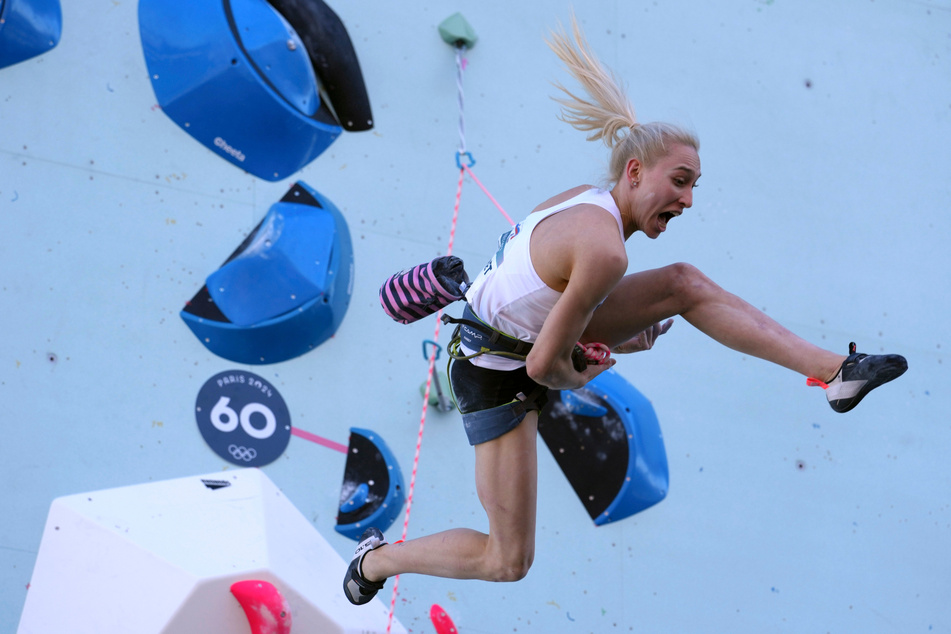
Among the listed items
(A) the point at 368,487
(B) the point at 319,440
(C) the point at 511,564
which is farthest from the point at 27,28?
(C) the point at 511,564

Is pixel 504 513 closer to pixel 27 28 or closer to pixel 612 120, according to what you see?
pixel 612 120

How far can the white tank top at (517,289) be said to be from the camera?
1.67 m

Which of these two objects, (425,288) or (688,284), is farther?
(425,288)

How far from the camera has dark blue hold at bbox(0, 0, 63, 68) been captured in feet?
9.59

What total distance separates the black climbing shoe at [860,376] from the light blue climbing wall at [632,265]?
178cm

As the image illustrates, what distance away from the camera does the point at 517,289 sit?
67.2 inches

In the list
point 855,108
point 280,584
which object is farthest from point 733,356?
point 280,584

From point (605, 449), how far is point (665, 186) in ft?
6.09

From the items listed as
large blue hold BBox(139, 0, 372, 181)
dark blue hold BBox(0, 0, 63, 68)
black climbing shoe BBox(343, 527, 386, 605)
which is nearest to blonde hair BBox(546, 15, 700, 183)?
black climbing shoe BBox(343, 527, 386, 605)

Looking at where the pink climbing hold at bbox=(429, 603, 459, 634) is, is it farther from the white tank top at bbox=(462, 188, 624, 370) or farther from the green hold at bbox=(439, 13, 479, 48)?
the green hold at bbox=(439, 13, 479, 48)

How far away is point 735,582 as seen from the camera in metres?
3.45

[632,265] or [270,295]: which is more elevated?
[632,265]

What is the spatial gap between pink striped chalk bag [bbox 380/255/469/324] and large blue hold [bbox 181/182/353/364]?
1061 mm

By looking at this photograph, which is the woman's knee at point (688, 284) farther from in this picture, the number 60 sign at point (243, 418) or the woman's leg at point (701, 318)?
the number 60 sign at point (243, 418)
